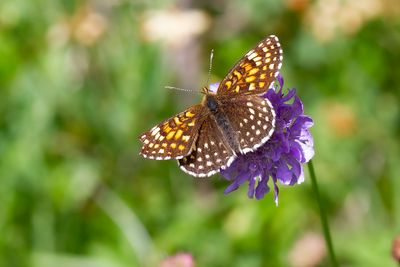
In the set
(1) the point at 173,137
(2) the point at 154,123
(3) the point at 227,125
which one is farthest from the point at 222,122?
(2) the point at 154,123

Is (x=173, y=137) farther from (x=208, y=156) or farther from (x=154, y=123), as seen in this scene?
(x=154, y=123)

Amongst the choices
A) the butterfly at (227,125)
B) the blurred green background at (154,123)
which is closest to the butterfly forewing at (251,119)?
the butterfly at (227,125)

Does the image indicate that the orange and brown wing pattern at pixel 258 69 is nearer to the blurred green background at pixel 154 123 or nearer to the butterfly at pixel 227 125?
the butterfly at pixel 227 125

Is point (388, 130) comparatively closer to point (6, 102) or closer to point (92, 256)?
point (92, 256)

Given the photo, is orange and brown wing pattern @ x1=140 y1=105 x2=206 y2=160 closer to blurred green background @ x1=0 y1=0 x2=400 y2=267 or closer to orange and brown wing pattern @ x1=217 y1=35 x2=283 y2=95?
orange and brown wing pattern @ x1=217 y1=35 x2=283 y2=95

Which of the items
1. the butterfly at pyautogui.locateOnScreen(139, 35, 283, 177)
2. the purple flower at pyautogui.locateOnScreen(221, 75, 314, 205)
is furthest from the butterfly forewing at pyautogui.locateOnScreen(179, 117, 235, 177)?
the purple flower at pyautogui.locateOnScreen(221, 75, 314, 205)

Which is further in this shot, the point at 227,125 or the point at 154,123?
the point at 154,123

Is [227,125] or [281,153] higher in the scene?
[227,125]
